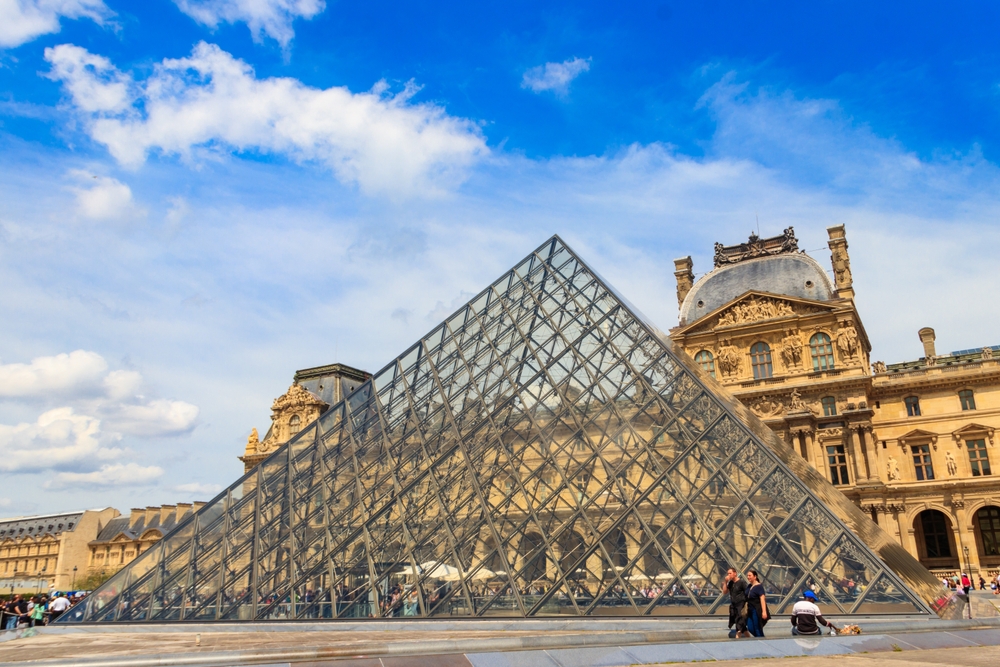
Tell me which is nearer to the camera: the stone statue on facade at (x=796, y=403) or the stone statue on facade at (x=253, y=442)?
the stone statue on facade at (x=796, y=403)

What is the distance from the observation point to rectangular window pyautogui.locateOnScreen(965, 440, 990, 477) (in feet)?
109

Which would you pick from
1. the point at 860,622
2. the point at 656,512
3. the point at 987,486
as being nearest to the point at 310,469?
the point at 656,512

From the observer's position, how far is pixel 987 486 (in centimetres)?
3212

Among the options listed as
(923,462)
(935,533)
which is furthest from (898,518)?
(923,462)

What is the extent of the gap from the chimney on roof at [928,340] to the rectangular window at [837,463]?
1145 centimetres

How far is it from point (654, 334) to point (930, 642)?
8738mm

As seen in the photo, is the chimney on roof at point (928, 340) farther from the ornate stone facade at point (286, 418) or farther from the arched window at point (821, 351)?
the ornate stone facade at point (286, 418)

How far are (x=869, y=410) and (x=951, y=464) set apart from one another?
462 centimetres

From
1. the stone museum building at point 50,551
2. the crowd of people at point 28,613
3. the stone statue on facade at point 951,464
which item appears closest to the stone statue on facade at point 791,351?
the stone statue on facade at point 951,464

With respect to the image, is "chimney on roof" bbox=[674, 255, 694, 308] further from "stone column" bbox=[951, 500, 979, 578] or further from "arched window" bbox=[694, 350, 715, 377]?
"stone column" bbox=[951, 500, 979, 578]

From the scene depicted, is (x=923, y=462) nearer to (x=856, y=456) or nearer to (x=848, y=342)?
(x=856, y=456)

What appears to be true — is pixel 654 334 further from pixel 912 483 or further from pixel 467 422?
pixel 912 483

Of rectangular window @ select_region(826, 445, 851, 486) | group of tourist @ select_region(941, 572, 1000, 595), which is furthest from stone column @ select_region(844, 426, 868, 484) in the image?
group of tourist @ select_region(941, 572, 1000, 595)

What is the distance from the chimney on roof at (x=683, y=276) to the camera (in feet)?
141
